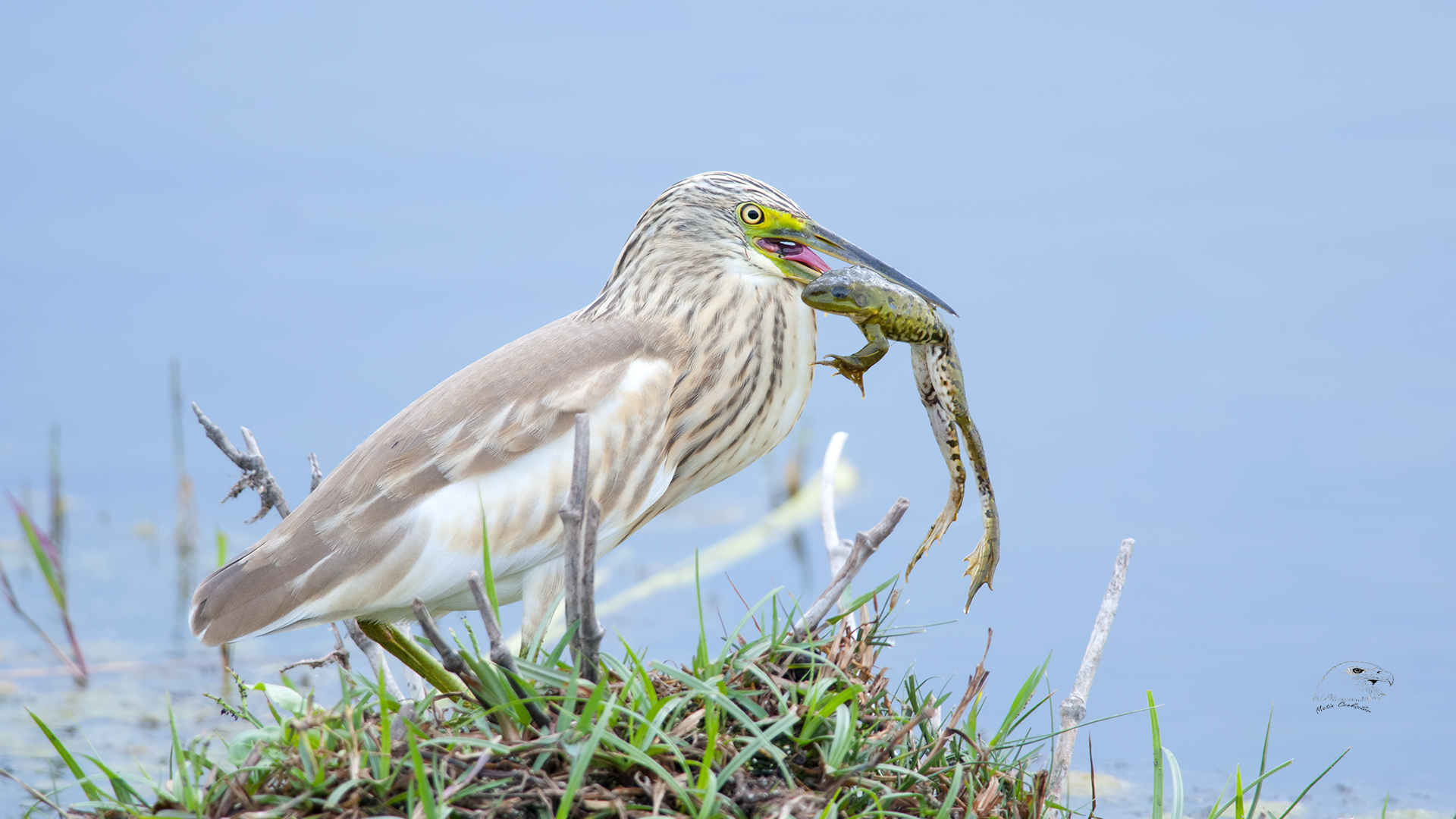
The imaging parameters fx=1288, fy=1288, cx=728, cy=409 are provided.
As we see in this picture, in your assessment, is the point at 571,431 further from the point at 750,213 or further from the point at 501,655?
the point at 501,655

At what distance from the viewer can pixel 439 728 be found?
5.33 ft

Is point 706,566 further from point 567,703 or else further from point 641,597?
point 567,703

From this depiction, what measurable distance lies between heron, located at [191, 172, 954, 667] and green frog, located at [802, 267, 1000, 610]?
0.32 meters

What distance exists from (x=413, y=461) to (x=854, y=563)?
0.97m

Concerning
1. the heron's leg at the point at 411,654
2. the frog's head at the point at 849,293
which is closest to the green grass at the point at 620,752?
the heron's leg at the point at 411,654

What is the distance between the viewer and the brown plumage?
2.25 metres

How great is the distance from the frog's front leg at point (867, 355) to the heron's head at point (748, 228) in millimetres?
383

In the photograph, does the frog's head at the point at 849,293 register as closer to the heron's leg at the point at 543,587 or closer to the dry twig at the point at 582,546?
the heron's leg at the point at 543,587

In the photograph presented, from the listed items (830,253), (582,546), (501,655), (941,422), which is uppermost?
(830,253)

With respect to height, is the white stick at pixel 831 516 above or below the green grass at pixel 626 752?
above

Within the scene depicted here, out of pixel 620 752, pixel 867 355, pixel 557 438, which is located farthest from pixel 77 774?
pixel 867 355

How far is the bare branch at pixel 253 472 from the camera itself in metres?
2.43

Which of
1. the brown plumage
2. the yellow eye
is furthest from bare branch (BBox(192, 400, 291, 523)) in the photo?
the yellow eye

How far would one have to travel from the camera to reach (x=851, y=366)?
7.20 feet
